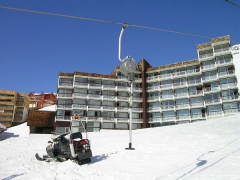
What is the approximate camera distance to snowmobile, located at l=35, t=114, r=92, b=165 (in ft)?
28.5

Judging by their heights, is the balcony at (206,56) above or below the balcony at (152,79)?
above

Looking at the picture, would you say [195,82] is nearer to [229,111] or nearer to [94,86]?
Answer: [229,111]

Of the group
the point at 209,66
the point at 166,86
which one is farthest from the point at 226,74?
the point at 166,86

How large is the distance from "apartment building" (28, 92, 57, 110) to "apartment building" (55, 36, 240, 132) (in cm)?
5489

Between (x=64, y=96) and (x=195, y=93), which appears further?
(x=64, y=96)

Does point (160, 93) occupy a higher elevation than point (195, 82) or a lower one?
lower

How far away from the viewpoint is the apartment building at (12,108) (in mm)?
81688

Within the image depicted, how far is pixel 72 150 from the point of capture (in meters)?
8.79

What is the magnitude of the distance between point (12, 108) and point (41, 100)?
20333 mm

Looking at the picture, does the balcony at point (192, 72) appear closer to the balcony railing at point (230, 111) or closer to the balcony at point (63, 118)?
the balcony railing at point (230, 111)

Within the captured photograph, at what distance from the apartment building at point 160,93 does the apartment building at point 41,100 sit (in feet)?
180

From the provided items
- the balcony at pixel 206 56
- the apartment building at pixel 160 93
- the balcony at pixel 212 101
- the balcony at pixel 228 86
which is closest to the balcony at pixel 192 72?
the apartment building at pixel 160 93

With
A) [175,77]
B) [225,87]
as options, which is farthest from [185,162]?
[175,77]

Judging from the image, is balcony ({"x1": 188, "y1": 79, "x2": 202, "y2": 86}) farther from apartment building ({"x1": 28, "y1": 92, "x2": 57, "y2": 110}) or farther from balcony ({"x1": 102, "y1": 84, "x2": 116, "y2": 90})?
apartment building ({"x1": 28, "y1": 92, "x2": 57, "y2": 110})
